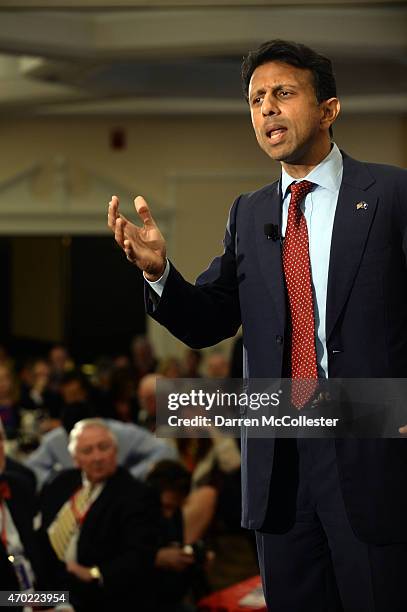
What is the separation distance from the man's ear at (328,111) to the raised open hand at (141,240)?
1.13 ft

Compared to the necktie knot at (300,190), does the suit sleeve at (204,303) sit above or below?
below

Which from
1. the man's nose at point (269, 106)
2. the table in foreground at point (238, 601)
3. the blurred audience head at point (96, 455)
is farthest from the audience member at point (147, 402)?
the man's nose at point (269, 106)

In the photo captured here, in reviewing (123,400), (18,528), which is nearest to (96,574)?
(18,528)

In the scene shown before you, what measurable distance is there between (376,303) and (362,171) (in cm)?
26

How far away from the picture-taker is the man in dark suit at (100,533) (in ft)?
14.9

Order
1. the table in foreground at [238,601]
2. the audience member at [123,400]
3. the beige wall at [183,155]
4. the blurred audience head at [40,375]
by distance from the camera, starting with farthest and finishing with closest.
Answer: the beige wall at [183,155] < the blurred audience head at [40,375] < the audience member at [123,400] < the table in foreground at [238,601]

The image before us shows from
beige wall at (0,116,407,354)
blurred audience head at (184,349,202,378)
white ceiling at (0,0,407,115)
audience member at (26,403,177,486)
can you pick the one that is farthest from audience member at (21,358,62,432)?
beige wall at (0,116,407,354)

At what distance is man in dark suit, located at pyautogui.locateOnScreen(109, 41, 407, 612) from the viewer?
187cm

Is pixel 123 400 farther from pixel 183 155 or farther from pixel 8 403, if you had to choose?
pixel 183 155

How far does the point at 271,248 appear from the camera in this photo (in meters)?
1.99

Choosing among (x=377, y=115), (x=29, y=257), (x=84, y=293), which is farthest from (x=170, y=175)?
(x=29, y=257)

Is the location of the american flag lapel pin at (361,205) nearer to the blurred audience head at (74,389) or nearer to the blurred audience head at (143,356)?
the blurred audience head at (74,389)

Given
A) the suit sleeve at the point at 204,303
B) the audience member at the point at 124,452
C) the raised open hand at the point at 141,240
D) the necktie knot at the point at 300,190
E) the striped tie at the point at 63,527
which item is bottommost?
the striped tie at the point at 63,527

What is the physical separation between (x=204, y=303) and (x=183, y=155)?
11890 mm
